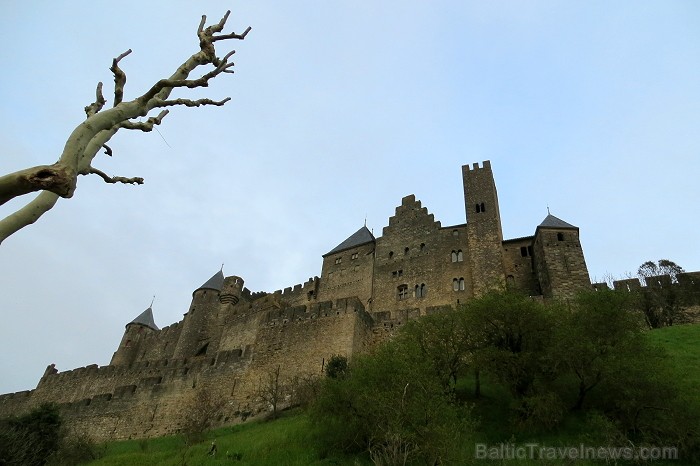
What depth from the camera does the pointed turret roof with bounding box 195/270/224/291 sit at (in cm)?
4181

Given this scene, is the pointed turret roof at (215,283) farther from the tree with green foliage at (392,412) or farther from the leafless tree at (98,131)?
the leafless tree at (98,131)

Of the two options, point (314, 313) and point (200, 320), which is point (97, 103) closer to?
point (314, 313)

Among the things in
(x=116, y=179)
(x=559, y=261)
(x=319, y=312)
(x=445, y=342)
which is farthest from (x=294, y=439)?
(x=559, y=261)

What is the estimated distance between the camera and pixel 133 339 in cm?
4431

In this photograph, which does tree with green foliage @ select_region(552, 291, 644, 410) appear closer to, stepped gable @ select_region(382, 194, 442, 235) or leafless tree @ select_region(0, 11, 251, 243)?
leafless tree @ select_region(0, 11, 251, 243)

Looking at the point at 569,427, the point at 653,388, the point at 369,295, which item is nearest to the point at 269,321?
the point at 369,295

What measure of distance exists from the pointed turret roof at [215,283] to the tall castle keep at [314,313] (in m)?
0.17

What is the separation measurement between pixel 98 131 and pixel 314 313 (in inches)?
878

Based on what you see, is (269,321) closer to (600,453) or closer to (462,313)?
(462,313)

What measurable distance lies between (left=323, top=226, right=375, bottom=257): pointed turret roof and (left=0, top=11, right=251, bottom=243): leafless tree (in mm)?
32174

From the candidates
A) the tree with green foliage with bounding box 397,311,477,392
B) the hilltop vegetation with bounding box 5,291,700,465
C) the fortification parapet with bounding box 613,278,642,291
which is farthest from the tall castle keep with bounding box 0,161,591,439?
the hilltop vegetation with bounding box 5,291,700,465

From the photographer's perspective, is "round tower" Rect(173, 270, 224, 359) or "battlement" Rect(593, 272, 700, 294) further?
"round tower" Rect(173, 270, 224, 359)

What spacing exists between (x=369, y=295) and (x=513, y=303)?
58.5 feet

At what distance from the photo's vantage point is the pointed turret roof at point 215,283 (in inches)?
1646
